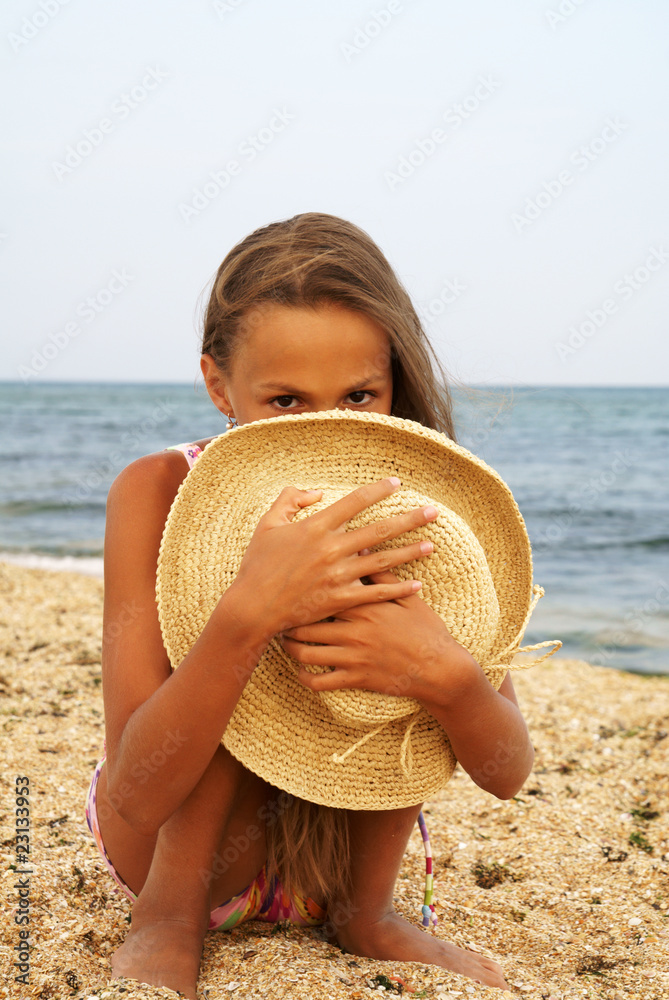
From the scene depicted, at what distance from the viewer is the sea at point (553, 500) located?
18.1ft

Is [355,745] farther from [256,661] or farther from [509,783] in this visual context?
[509,783]

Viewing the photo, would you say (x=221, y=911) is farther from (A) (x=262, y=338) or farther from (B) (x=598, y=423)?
(B) (x=598, y=423)

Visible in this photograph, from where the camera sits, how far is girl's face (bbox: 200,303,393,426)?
5.98 ft

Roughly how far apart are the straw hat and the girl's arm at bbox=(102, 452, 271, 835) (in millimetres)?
108

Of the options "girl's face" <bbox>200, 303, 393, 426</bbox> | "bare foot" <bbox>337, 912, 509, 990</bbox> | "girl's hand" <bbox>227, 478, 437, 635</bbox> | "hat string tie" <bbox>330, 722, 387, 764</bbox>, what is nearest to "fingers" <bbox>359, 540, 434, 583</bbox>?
"girl's hand" <bbox>227, 478, 437, 635</bbox>

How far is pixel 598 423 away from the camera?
78.8ft

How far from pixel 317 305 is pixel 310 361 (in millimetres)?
154

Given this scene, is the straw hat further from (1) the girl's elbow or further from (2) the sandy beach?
(2) the sandy beach

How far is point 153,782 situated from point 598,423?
2418cm

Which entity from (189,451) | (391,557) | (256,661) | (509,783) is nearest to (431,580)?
(391,557)

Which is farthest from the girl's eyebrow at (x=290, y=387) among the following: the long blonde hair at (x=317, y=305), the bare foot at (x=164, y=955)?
the bare foot at (x=164, y=955)

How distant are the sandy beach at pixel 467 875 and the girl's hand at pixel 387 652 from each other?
2.10 feet

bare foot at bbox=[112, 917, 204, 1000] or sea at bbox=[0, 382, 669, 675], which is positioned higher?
bare foot at bbox=[112, 917, 204, 1000]

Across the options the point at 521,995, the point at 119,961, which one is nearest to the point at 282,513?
the point at 119,961
